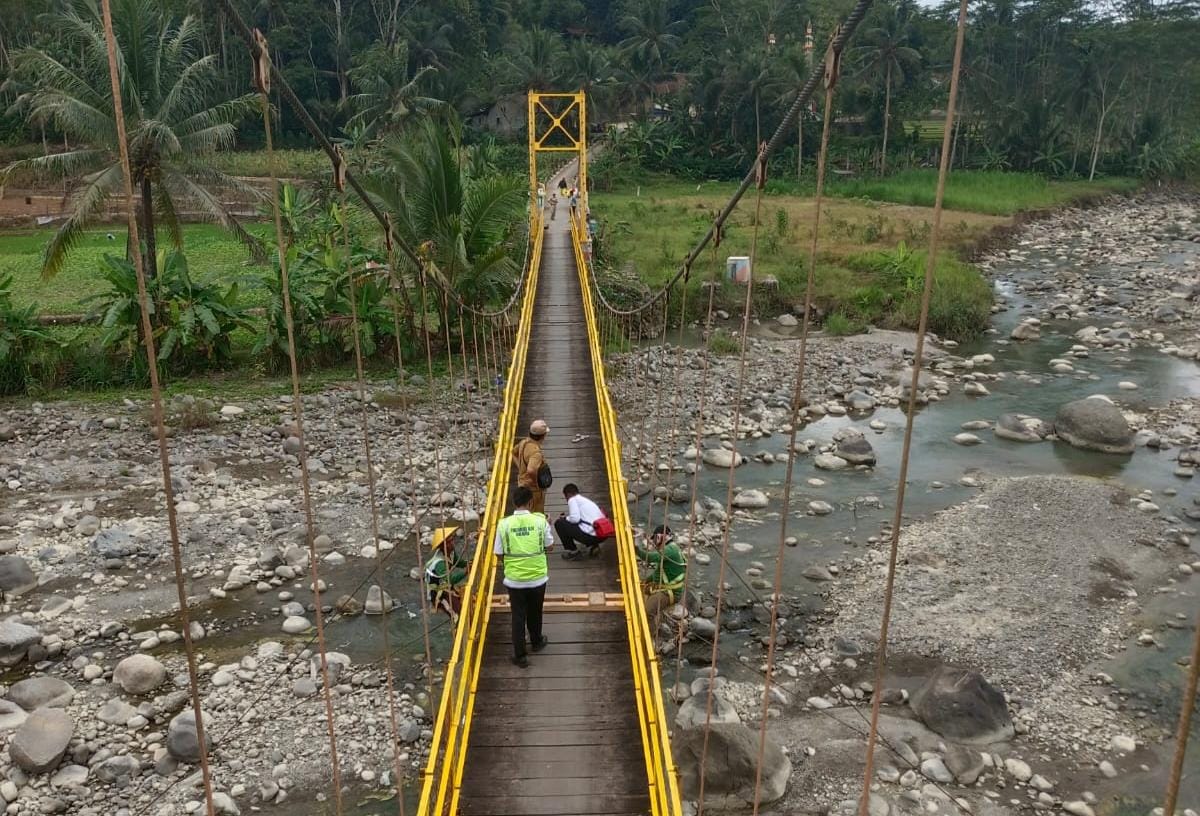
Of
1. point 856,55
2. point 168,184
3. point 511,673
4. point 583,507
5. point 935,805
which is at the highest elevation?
point 856,55

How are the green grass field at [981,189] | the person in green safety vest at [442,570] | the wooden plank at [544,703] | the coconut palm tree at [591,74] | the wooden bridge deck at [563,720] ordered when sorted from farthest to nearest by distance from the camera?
the coconut palm tree at [591,74]
the green grass field at [981,189]
the person in green safety vest at [442,570]
the wooden plank at [544,703]
the wooden bridge deck at [563,720]

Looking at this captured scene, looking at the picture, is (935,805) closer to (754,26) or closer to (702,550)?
(702,550)

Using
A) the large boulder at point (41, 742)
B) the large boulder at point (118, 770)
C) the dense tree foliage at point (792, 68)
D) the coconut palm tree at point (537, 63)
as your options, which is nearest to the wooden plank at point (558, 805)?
the large boulder at point (118, 770)

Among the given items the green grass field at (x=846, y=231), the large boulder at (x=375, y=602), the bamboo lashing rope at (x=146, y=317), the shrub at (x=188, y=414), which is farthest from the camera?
the green grass field at (x=846, y=231)

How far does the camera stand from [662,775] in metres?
3.25

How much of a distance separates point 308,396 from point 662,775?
7.82m

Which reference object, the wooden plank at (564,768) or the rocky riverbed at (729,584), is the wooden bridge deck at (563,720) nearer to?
the wooden plank at (564,768)

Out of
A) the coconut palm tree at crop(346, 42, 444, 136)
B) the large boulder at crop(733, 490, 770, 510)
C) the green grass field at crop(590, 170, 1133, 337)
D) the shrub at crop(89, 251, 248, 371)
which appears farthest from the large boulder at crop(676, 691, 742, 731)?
the coconut palm tree at crop(346, 42, 444, 136)

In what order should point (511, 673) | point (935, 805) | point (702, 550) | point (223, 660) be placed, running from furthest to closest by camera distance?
point (702, 550), point (223, 660), point (935, 805), point (511, 673)

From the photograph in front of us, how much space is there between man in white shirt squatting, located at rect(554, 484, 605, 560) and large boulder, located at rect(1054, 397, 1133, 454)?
267 inches

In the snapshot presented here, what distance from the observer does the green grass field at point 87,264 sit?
12.9m

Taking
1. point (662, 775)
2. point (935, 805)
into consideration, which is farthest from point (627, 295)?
point (662, 775)

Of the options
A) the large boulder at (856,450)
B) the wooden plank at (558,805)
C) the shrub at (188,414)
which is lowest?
the large boulder at (856,450)

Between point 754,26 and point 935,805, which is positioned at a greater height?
point 754,26
